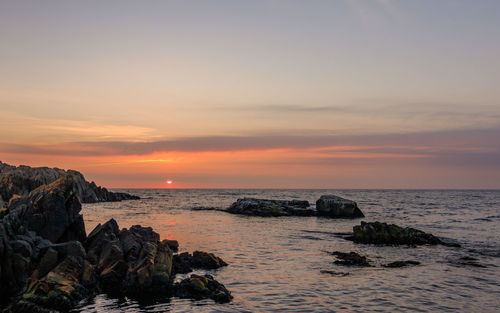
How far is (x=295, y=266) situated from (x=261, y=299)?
9.11m

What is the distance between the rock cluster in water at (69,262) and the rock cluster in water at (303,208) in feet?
174

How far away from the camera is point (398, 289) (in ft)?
73.1

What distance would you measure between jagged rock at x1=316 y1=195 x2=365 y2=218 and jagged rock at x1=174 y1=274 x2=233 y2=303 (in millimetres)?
59592

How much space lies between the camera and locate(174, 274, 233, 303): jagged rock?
65.3 ft

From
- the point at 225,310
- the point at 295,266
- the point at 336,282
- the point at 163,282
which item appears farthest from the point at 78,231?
the point at 336,282

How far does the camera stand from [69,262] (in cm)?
2084

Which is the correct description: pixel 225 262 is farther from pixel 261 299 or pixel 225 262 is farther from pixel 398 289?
pixel 398 289

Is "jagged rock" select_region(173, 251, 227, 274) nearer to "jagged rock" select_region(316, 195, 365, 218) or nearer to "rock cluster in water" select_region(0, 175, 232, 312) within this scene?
"rock cluster in water" select_region(0, 175, 232, 312)

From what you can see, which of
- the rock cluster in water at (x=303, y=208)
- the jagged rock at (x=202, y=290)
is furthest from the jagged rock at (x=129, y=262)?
the rock cluster in water at (x=303, y=208)

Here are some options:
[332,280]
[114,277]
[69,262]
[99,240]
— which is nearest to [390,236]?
[332,280]

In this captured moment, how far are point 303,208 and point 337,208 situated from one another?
36.7 feet

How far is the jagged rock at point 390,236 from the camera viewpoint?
41625 mm

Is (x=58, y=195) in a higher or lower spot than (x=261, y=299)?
higher

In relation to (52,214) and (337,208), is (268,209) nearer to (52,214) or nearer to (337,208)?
(337,208)
